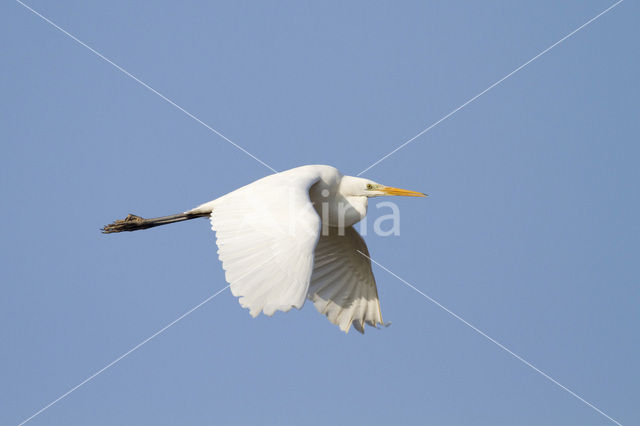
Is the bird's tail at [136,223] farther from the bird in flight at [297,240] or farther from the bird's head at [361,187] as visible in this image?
the bird's head at [361,187]

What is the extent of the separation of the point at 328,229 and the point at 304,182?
1726 millimetres

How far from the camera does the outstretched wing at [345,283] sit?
10.5m

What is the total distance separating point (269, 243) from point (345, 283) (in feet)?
10.7

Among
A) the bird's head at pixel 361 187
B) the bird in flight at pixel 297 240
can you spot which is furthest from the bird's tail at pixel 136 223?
the bird's head at pixel 361 187

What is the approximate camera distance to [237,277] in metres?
7.14

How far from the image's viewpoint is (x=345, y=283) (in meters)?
10.7

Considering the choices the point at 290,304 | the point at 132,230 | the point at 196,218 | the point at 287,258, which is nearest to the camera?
the point at 290,304

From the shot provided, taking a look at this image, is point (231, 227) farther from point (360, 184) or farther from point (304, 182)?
point (360, 184)

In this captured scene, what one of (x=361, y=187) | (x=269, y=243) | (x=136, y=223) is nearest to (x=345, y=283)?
(x=361, y=187)

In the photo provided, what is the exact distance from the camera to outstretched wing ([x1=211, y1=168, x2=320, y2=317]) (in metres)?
6.93

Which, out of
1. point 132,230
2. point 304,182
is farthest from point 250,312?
point 132,230

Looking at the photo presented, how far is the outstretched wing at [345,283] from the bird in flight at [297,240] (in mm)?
13

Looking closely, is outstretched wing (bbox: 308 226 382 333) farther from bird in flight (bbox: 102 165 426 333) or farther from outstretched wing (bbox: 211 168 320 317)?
outstretched wing (bbox: 211 168 320 317)

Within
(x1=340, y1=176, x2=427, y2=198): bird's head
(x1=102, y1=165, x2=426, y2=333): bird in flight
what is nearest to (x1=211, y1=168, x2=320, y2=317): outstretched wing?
(x1=102, y1=165, x2=426, y2=333): bird in flight
